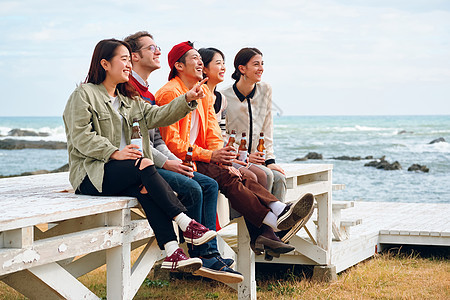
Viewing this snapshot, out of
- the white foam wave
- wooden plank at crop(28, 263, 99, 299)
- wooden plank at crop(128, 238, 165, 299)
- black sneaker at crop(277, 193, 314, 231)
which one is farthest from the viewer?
the white foam wave

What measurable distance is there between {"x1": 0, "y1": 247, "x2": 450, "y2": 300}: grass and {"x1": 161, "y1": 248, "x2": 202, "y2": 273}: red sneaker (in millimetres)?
1943

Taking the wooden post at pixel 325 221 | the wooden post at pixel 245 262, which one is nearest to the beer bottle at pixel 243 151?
the wooden post at pixel 245 262

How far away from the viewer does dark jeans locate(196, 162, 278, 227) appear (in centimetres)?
455

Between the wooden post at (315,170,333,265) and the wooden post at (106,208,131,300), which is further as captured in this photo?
the wooden post at (315,170,333,265)

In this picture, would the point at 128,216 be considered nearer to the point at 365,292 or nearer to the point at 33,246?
the point at 33,246

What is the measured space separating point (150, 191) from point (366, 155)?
120 feet

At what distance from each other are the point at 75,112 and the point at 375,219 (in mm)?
5193

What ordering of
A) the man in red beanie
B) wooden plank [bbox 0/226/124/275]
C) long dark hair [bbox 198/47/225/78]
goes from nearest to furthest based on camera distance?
wooden plank [bbox 0/226/124/275] < the man in red beanie < long dark hair [bbox 198/47/225/78]

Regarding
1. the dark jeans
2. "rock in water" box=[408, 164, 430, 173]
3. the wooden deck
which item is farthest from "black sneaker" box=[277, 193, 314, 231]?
"rock in water" box=[408, 164, 430, 173]

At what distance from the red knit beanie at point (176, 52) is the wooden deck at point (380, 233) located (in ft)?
7.12

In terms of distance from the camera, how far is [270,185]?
4977mm

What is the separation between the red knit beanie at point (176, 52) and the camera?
4785mm

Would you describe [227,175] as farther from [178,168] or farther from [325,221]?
[325,221]

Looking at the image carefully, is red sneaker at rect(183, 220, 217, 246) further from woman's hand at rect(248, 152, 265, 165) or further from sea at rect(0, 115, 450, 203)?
→ sea at rect(0, 115, 450, 203)
